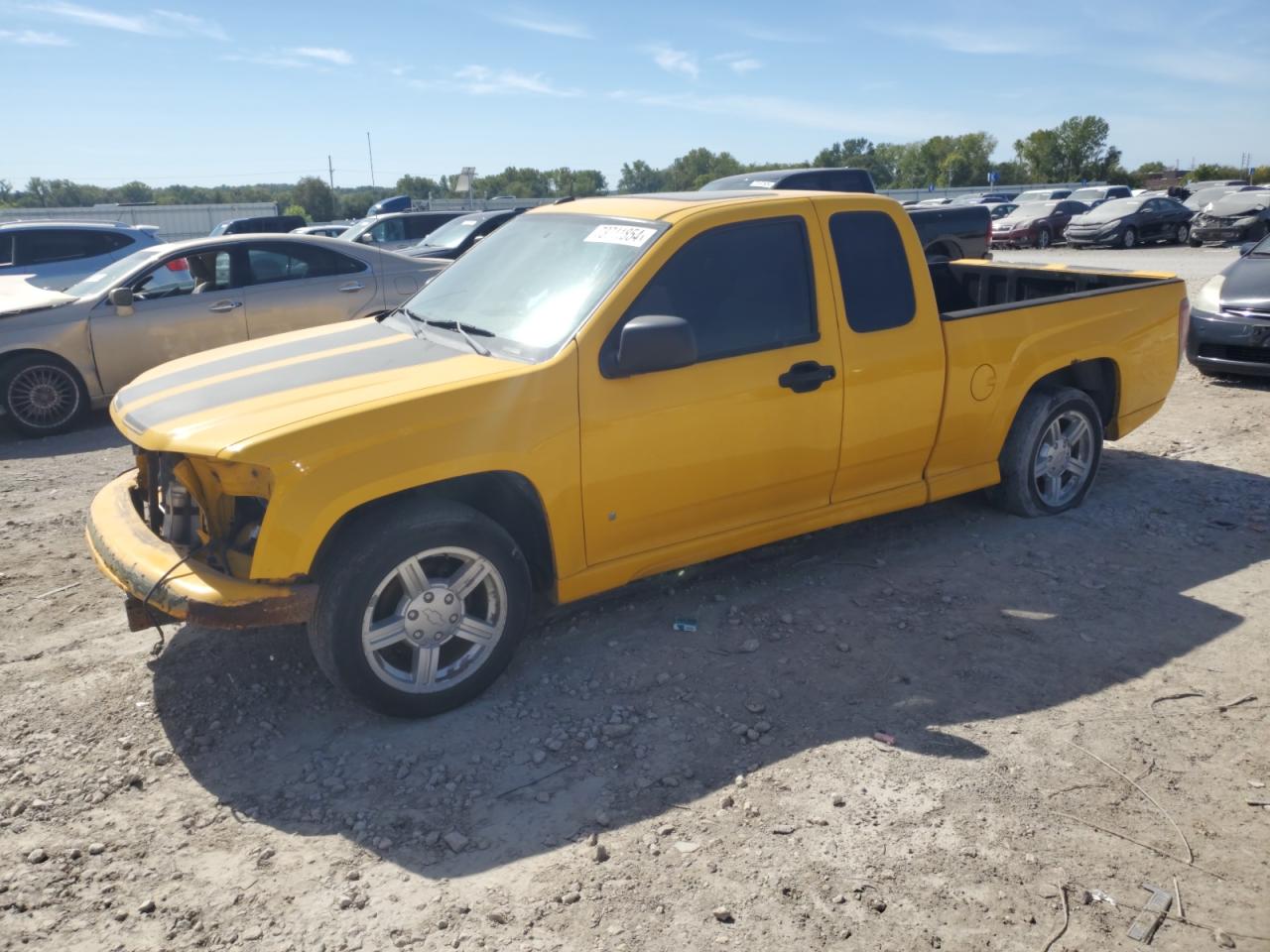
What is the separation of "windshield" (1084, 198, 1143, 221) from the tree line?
1349 inches

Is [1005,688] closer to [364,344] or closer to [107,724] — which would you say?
[364,344]

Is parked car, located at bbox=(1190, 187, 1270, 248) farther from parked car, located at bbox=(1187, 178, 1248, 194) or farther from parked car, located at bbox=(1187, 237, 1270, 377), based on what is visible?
parked car, located at bbox=(1187, 237, 1270, 377)

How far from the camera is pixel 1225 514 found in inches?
234

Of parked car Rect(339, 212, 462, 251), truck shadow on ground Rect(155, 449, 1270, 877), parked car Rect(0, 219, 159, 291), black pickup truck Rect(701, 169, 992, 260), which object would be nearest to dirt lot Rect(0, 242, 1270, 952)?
truck shadow on ground Rect(155, 449, 1270, 877)

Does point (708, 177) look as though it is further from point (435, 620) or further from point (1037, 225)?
point (435, 620)

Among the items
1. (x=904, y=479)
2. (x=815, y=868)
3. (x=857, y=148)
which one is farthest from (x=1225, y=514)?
(x=857, y=148)

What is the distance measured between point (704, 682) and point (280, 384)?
2.08 m

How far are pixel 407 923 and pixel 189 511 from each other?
69.3 inches

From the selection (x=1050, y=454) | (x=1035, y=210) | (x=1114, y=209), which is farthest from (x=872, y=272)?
(x=1035, y=210)

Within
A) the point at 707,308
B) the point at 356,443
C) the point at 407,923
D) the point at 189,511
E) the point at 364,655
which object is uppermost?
the point at 707,308

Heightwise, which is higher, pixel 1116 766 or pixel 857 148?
pixel 857 148

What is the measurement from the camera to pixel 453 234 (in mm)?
15102

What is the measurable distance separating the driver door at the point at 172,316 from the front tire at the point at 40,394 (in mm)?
281

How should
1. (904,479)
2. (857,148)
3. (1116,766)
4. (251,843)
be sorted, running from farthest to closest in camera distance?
1. (857,148)
2. (904,479)
3. (1116,766)
4. (251,843)
